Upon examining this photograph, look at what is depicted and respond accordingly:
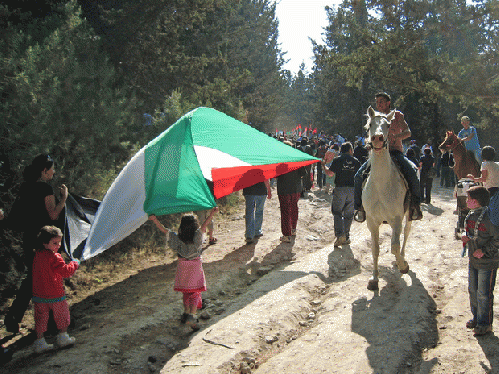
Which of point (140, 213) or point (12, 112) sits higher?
point (12, 112)

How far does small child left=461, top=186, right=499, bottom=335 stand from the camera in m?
5.36

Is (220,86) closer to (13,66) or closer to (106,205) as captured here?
(13,66)

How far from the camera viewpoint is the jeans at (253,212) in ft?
34.0

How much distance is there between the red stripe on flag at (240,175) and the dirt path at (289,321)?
1.64 metres

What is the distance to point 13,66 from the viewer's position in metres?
8.46

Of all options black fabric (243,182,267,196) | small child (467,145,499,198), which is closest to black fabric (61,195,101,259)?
black fabric (243,182,267,196)

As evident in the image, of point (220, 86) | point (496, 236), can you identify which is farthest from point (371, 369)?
point (220, 86)

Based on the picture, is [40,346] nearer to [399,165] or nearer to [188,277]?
[188,277]

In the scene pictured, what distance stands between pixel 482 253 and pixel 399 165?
8.49ft

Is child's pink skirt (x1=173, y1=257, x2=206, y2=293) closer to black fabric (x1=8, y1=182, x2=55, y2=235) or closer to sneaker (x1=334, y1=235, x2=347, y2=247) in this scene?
black fabric (x1=8, y1=182, x2=55, y2=235)

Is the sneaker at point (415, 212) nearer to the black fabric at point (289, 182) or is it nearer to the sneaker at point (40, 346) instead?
the black fabric at point (289, 182)

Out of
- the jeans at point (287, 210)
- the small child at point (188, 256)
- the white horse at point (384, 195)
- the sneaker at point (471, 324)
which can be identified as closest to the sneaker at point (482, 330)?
the sneaker at point (471, 324)

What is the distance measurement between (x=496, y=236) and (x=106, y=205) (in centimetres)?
548

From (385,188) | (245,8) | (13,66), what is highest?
(245,8)
